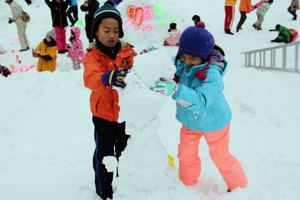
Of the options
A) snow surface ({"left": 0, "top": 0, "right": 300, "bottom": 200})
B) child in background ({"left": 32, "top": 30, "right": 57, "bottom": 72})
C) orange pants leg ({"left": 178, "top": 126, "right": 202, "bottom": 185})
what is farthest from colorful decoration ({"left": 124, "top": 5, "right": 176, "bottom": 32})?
orange pants leg ({"left": 178, "top": 126, "right": 202, "bottom": 185})

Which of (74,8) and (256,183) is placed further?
(74,8)

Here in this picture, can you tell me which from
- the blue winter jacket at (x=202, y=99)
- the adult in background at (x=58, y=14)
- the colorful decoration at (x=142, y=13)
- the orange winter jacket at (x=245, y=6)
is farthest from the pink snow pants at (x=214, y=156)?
the orange winter jacket at (x=245, y=6)

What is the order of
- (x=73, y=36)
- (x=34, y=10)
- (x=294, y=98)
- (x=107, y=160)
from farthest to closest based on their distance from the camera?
(x=34, y=10), (x=73, y=36), (x=294, y=98), (x=107, y=160)

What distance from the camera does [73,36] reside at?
703 cm

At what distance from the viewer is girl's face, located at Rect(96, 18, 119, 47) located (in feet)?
6.20

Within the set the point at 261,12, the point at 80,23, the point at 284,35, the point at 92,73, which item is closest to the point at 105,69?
the point at 92,73

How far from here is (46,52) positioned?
6.26 meters

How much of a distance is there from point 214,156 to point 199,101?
76cm

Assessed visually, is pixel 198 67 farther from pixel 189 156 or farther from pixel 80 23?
pixel 80 23

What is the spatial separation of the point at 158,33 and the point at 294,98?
20.8 feet

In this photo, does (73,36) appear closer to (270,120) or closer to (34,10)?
(270,120)

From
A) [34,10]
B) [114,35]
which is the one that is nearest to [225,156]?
[114,35]

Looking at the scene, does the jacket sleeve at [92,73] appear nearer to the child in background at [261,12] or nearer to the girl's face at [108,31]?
the girl's face at [108,31]

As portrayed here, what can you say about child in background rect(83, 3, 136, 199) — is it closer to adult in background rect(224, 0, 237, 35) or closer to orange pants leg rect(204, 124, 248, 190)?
orange pants leg rect(204, 124, 248, 190)
